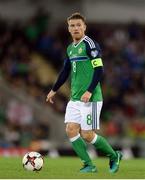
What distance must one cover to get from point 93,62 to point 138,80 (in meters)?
14.6

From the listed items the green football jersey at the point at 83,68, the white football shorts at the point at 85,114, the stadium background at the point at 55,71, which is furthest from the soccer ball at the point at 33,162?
the stadium background at the point at 55,71

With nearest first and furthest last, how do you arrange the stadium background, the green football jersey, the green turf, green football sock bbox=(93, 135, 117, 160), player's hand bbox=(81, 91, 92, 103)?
the green turf < player's hand bbox=(81, 91, 92, 103) < the green football jersey < green football sock bbox=(93, 135, 117, 160) < the stadium background

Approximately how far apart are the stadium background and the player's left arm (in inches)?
349

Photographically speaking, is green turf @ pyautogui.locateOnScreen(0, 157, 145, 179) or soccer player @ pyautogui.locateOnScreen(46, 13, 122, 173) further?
soccer player @ pyautogui.locateOnScreen(46, 13, 122, 173)

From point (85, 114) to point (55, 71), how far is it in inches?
575

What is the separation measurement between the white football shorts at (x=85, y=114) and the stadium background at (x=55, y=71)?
28.3ft

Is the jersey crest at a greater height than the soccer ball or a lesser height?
greater

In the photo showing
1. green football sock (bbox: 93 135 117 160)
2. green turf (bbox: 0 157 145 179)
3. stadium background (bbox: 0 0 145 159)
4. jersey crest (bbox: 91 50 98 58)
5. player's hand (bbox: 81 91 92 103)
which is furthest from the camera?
stadium background (bbox: 0 0 145 159)

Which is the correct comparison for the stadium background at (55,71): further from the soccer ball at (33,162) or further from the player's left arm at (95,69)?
the player's left arm at (95,69)

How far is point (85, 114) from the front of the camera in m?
12.5

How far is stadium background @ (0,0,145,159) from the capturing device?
23250mm

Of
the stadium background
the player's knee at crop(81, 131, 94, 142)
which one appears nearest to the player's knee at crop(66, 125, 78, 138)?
the player's knee at crop(81, 131, 94, 142)

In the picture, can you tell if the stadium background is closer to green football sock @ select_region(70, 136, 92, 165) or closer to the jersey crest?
green football sock @ select_region(70, 136, 92, 165)

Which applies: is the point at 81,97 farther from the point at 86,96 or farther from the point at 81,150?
the point at 81,150
